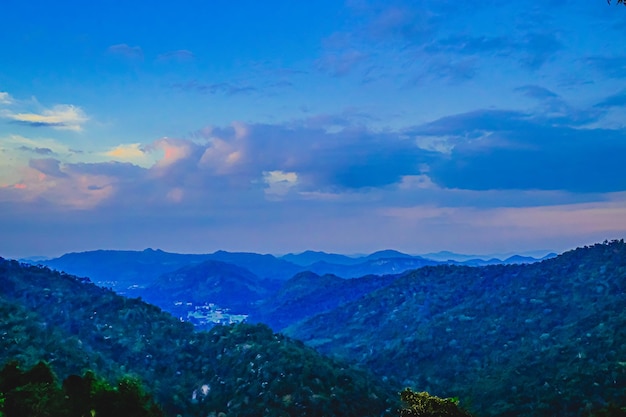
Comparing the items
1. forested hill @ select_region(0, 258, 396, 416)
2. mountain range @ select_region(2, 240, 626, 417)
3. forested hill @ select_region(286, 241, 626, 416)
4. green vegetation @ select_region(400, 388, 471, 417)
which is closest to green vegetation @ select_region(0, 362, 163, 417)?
green vegetation @ select_region(400, 388, 471, 417)

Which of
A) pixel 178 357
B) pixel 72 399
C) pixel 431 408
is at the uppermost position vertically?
pixel 431 408

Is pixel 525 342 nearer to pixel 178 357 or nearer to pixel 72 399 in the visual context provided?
pixel 178 357

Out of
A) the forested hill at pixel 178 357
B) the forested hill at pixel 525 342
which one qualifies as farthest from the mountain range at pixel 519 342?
the forested hill at pixel 178 357

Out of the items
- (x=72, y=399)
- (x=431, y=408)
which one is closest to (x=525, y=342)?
(x=72, y=399)

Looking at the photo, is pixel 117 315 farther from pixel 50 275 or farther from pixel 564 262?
pixel 564 262

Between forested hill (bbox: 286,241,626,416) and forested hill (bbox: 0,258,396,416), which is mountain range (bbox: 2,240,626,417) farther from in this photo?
forested hill (bbox: 0,258,396,416)

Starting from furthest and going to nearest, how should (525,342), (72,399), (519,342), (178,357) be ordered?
(519,342) → (525,342) → (178,357) → (72,399)

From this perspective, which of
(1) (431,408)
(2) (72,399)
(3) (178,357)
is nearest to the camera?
(1) (431,408)
